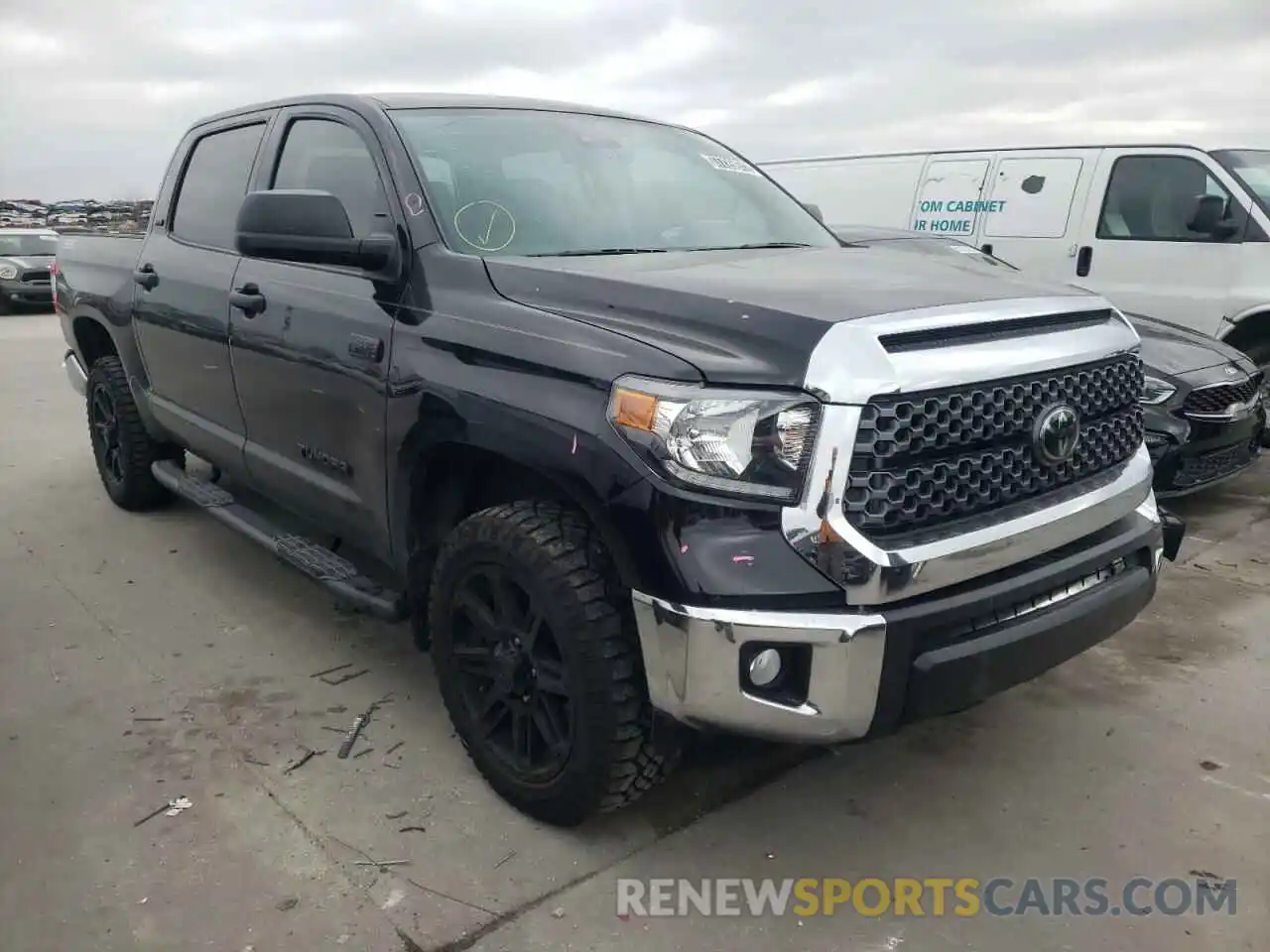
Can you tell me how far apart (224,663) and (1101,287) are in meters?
6.35

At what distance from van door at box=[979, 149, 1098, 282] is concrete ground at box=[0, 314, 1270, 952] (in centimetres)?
417

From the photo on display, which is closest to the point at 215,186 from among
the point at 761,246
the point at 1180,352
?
the point at 761,246

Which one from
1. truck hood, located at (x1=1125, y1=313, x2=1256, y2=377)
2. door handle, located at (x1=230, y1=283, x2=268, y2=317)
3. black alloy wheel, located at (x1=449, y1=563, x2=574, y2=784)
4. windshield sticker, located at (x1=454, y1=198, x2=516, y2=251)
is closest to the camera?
black alloy wheel, located at (x1=449, y1=563, x2=574, y2=784)

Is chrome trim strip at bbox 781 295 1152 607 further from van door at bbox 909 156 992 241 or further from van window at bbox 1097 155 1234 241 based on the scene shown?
van door at bbox 909 156 992 241

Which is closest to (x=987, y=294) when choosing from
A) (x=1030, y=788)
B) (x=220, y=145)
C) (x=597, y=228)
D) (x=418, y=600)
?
(x=597, y=228)

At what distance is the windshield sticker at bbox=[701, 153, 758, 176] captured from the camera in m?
3.71

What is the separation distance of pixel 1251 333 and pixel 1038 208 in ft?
5.79

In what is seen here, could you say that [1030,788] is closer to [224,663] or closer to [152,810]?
[152,810]

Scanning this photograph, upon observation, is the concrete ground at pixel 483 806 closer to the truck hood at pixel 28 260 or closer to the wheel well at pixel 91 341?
the wheel well at pixel 91 341

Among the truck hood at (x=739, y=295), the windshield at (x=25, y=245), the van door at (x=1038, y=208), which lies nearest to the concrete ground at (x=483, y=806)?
the truck hood at (x=739, y=295)

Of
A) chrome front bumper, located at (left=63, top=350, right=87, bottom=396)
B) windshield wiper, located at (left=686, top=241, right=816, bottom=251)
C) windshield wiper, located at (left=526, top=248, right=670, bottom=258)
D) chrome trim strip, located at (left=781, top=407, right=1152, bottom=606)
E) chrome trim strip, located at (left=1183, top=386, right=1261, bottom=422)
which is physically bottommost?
chrome front bumper, located at (left=63, top=350, right=87, bottom=396)

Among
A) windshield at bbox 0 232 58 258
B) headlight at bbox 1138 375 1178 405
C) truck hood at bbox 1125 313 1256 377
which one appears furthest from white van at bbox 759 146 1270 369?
windshield at bbox 0 232 58 258

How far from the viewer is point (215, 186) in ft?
13.6

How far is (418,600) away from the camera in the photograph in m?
2.95
